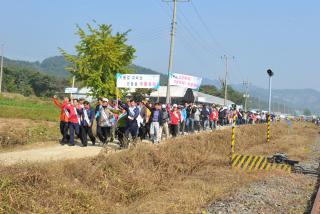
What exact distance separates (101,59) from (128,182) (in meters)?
18.2

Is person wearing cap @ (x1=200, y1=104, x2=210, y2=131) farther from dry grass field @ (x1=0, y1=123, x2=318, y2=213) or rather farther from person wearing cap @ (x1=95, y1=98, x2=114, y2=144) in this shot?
person wearing cap @ (x1=95, y1=98, x2=114, y2=144)

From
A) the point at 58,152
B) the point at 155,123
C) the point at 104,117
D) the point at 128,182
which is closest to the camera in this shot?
the point at 128,182

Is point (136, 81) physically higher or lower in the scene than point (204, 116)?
higher

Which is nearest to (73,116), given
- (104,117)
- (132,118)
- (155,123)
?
(104,117)

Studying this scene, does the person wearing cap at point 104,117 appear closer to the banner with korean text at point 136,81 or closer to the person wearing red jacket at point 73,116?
the person wearing red jacket at point 73,116

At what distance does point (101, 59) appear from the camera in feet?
89.6

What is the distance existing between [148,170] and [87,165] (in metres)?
2.00

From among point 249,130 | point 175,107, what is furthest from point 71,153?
point 249,130

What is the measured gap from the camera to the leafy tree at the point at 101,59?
27.2 meters

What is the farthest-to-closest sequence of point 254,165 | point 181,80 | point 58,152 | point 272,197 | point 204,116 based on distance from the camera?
1. point 181,80
2. point 204,116
3. point 254,165
4. point 58,152
5. point 272,197

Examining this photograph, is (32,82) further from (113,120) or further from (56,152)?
(56,152)

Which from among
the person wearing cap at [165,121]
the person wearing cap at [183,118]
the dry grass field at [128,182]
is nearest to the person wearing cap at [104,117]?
the dry grass field at [128,182]

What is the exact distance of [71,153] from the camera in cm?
1302

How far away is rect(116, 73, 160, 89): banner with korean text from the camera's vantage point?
19.0 m
